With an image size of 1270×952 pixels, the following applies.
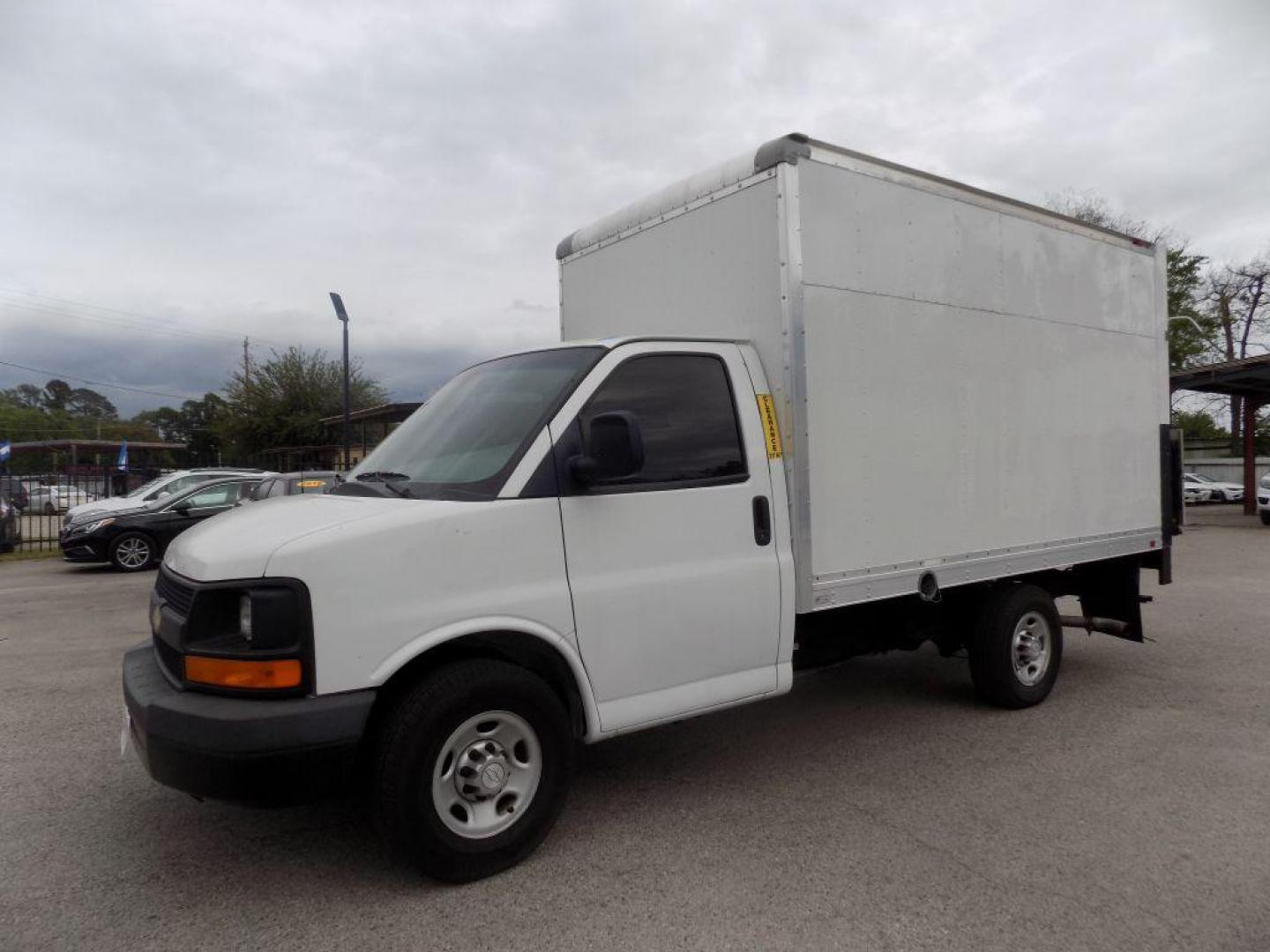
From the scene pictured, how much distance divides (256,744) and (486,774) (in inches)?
32.6

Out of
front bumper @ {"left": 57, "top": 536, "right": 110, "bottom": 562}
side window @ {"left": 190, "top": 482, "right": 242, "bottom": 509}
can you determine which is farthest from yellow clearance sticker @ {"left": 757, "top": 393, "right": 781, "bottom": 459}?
front bumper @ {"left": 57, "top": 536, "right": 110, "bottom": 562}

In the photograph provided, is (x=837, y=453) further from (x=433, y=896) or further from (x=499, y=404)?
(x=433, y=896)

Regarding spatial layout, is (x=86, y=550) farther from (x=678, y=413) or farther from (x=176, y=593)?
(x=678, y=413)

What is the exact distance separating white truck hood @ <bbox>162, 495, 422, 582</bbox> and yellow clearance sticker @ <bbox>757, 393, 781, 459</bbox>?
1582 mm

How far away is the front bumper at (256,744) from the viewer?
277 centimetres

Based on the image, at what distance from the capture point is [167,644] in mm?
3148

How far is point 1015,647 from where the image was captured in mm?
5285

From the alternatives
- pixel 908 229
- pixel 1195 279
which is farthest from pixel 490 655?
pixel 1195 279

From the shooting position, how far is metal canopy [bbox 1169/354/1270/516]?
786 inches

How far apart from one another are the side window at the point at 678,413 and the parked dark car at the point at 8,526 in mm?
17696

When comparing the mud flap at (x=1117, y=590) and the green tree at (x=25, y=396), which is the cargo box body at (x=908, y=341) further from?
the green tree at (x=25, y=396)

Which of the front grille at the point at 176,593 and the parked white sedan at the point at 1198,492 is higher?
the front grille at the point at 176,593

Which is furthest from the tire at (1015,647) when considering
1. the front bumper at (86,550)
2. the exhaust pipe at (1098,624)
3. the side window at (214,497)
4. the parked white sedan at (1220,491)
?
the parked white sedan at (1220,491)

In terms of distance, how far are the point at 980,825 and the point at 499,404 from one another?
2.76 meters
